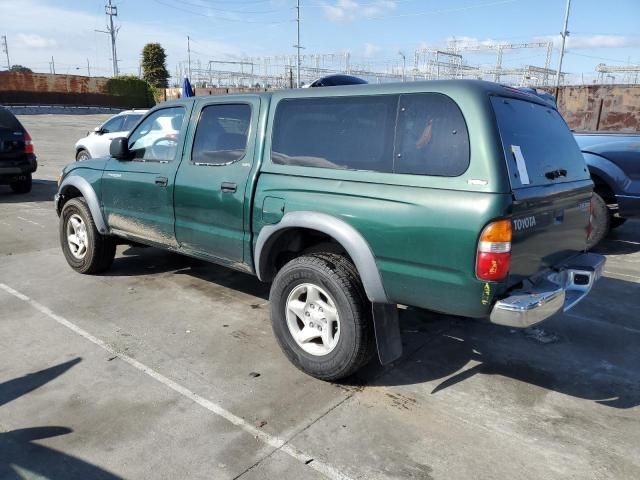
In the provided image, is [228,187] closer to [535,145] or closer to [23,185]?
[535,145]

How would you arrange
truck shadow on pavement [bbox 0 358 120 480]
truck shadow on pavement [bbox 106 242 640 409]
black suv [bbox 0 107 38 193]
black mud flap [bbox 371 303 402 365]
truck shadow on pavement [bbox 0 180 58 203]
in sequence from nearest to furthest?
truck shadow on pavement [bbox 0 358 120 480]
black mud flap [bbox 371 303 402 365]
truck shadow on pavement [bbox 106 242 640 409]
black suv [bbox 0 107 38 193]
truck shadow on pavement [bbox 0 180 58 203]

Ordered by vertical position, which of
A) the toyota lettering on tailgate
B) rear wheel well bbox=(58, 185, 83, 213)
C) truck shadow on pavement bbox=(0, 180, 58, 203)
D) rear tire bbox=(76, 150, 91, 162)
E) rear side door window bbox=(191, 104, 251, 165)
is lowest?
truck shadow on pavement bbox=(0, 180, 58, 203)

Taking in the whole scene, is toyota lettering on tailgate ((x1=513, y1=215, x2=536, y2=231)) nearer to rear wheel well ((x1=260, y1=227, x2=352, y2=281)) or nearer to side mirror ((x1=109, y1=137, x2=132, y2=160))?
rear wheel well ((x1=260, y1=227, x2=352, y2=281))

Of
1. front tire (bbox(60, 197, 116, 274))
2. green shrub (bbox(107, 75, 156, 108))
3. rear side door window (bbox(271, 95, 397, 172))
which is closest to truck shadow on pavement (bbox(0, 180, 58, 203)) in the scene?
front tire (bbox(60, 197, 116, 274))

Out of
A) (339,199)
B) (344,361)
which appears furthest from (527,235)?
(344,361)

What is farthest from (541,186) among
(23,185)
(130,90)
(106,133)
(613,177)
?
(130,90)

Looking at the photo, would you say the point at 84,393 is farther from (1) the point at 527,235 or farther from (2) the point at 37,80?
(2) the point at 37,80

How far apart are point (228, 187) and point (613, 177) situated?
17.9 feet

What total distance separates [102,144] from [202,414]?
10.7 metres

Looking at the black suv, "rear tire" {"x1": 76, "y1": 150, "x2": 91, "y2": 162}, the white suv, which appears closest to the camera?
the black suv

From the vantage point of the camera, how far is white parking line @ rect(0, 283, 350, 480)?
8.52 feet

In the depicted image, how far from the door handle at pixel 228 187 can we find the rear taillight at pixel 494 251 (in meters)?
1.94

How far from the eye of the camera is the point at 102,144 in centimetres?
1214

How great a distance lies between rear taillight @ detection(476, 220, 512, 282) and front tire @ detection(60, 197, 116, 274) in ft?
13.3
